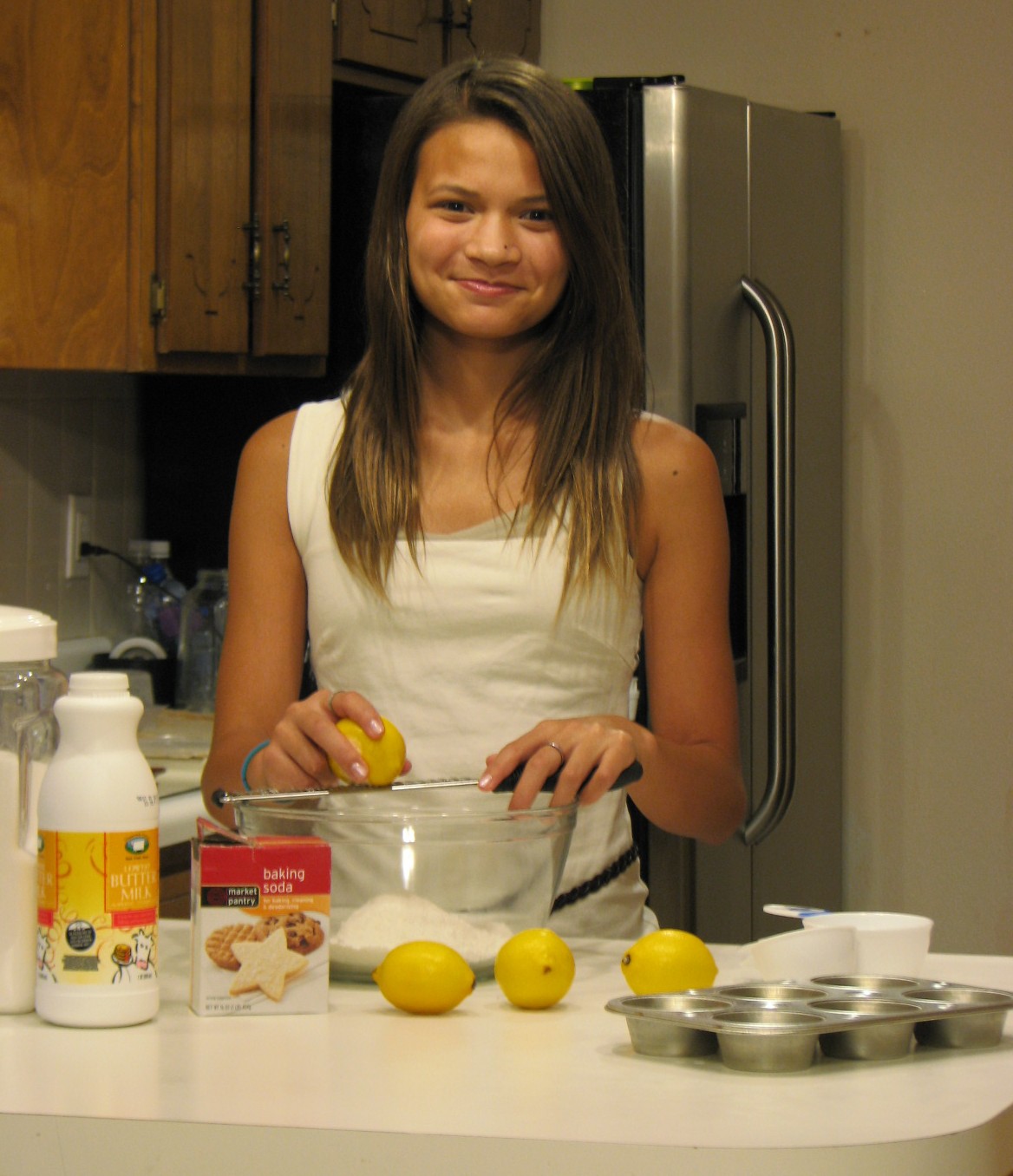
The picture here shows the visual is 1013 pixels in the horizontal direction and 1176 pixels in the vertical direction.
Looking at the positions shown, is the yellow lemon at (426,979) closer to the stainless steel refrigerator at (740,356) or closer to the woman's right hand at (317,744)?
the woman's right hand at (317,744)

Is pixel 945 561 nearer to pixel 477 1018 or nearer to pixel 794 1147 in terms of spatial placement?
pixel 477 1018

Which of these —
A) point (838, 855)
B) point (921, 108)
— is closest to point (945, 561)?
point (838, 855)

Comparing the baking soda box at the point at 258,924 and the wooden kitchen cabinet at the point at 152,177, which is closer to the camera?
the baking soda box at the point at 258,924

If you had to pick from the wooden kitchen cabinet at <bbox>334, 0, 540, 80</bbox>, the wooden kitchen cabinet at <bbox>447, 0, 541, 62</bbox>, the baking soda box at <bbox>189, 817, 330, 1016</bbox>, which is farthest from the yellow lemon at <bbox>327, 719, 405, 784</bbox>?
the wooden kitchen cabinet at <bbox>447, 0, 541, 62</bbox>

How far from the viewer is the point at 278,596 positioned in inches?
61.7

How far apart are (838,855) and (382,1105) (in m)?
2.24

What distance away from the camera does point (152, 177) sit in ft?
7.59

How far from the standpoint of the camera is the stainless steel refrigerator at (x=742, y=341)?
2494 mm

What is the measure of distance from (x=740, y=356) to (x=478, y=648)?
1219mm

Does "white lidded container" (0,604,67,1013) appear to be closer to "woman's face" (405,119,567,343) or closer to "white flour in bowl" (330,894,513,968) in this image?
"white flour in bowl" (330,894,513,968)

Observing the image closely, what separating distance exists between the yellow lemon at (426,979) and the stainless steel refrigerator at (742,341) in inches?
55.8

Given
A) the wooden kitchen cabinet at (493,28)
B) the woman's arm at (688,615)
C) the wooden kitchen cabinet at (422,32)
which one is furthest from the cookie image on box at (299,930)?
the wooden kitchen cabinet at (493,28)

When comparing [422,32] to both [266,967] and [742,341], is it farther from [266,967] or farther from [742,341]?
[266,967]

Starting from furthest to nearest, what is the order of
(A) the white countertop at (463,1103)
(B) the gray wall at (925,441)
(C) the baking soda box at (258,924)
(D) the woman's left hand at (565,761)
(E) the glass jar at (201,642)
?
(B) the gray wall at (925,441), (E) the glass jar at (201,642), (D) the woman's left hand at (565,761), (C) the baking soda box at (258,924), (A) the white countertop at (463,1103)
